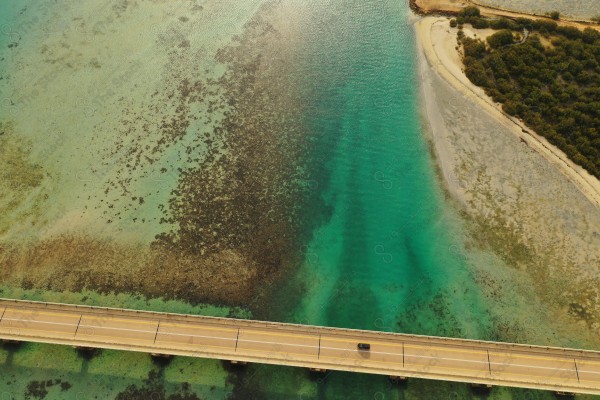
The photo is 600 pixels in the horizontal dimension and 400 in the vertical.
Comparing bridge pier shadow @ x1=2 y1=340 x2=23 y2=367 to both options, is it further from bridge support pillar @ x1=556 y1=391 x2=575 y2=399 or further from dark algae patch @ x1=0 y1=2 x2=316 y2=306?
bridge support pillar @ x1=556 y1=391 x2=575 y2=399

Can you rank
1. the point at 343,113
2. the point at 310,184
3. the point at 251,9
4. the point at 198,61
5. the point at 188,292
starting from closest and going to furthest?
the point at 188,292, the point at 310,184, the point at 343,113, the point at 198,61, the point at 251,9

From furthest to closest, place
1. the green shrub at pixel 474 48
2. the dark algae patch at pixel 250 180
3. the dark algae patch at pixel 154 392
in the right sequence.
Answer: the green shrub at pixel 474 48
the dark algae patch at pixel 250 180
the dark algae patch at pixel 154 392

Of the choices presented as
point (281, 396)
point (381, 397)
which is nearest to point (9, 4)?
point (281, 396)

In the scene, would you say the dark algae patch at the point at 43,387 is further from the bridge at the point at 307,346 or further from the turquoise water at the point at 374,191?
the turquoise water at the point at 374,191

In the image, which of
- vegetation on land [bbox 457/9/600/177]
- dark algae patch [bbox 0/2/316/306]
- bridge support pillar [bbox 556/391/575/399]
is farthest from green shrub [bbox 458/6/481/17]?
bridge support pillar [bbox 556/391/575/399]

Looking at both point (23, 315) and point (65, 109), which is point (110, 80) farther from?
point (23, 315)

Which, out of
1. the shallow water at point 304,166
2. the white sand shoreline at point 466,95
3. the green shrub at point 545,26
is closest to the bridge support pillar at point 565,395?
the shallow water at point 304,166

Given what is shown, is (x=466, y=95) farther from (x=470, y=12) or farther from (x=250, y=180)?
(x=250, y=180)
